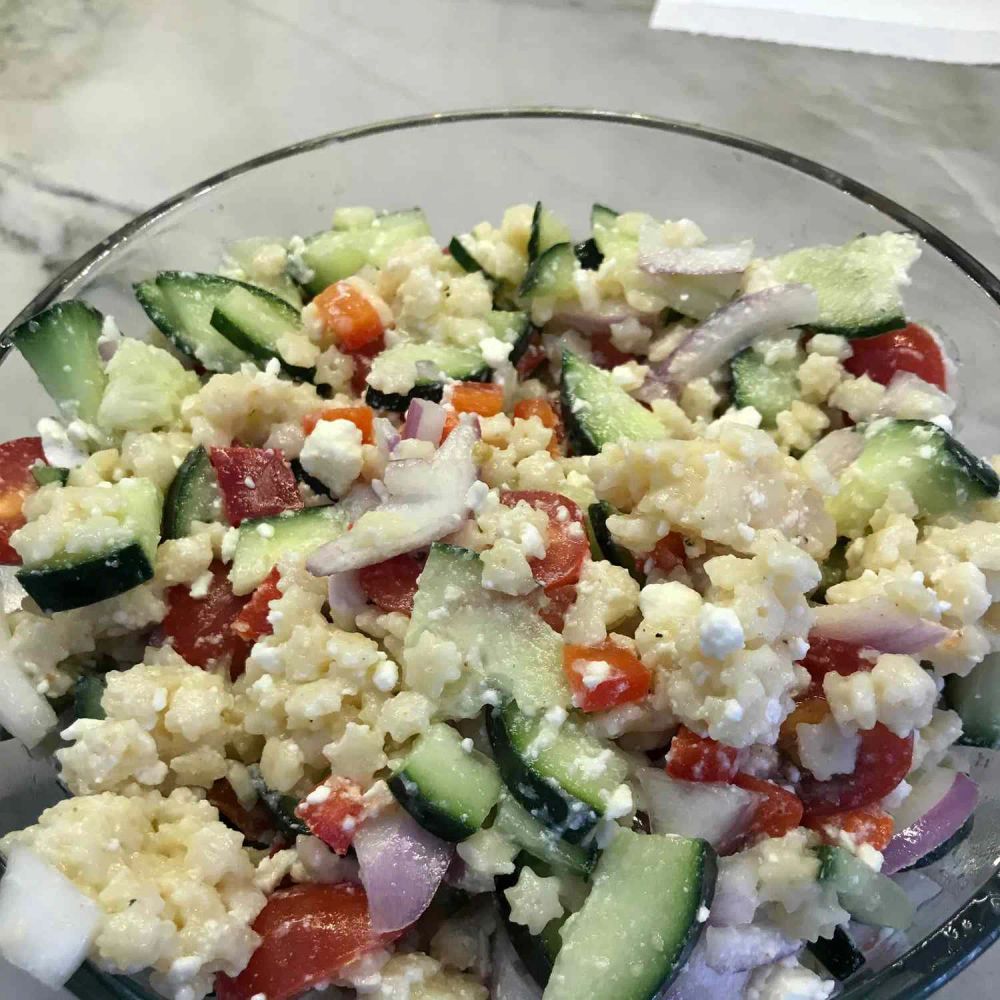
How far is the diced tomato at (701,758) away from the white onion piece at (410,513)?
1.18ft

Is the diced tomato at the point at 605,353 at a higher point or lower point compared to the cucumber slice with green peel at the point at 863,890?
higher

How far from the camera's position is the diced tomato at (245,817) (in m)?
1.23

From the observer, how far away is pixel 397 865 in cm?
108

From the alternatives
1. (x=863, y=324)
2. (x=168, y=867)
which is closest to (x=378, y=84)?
(x=863, y=324)

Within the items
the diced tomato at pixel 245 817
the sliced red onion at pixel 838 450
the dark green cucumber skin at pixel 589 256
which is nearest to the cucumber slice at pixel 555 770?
the diced tomato at pixel 245 817

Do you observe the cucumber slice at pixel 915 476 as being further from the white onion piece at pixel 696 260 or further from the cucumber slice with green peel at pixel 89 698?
the cucumber slice with green peel at pixel 89 698

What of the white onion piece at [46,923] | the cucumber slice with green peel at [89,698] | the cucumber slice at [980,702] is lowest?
the white onion piece at [46,923]

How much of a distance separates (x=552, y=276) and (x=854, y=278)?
0.45 metres

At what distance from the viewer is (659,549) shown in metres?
1.21

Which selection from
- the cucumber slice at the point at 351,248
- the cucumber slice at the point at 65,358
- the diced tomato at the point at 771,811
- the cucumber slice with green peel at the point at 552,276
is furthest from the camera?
the cucumber slice at the point at 351,248

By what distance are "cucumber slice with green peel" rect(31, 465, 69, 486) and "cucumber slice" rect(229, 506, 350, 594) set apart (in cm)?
30

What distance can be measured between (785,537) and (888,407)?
380mm

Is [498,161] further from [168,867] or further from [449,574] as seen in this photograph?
[168,867]

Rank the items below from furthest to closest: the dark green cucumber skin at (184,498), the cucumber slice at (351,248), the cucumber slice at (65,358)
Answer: the cucumber slice at (351,248), the cucumber slice at (65,358), the dark green cucumber skin at (184,498)
